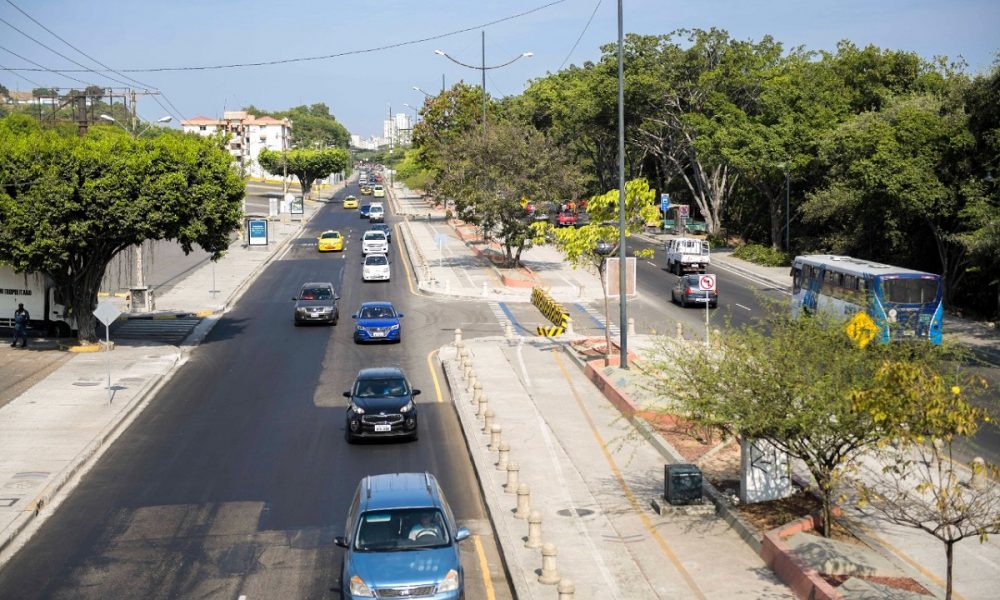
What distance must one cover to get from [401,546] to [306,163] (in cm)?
12731

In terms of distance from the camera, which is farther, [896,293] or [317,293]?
[317,293]

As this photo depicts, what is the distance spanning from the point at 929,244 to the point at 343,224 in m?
56.5

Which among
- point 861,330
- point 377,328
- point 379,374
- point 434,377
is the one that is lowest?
point 434,377

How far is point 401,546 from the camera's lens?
1470cm

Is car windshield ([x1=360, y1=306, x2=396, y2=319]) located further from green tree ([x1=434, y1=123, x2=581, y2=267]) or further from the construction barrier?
green tree ([x1=434, y1=123, x2=581, y2=267])

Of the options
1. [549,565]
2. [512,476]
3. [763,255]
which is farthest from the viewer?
[763,255]

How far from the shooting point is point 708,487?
19719mm

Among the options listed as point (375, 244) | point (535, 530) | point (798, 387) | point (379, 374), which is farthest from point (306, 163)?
point (798, 387)

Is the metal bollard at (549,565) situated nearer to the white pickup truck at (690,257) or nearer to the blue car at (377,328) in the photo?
the blue car at (377,328)

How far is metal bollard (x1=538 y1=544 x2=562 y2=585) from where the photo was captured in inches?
592

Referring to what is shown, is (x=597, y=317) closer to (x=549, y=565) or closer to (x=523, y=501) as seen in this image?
(x=523, y=501)

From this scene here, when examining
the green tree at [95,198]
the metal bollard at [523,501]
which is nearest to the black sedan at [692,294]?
the green tree at [95,198]

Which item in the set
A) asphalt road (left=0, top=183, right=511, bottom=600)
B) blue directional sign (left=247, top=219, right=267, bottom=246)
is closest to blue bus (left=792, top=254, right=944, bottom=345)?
asphalt road (left=0, top=183, right=511, bottom=600)

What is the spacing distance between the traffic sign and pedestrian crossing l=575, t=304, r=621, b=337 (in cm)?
2391
